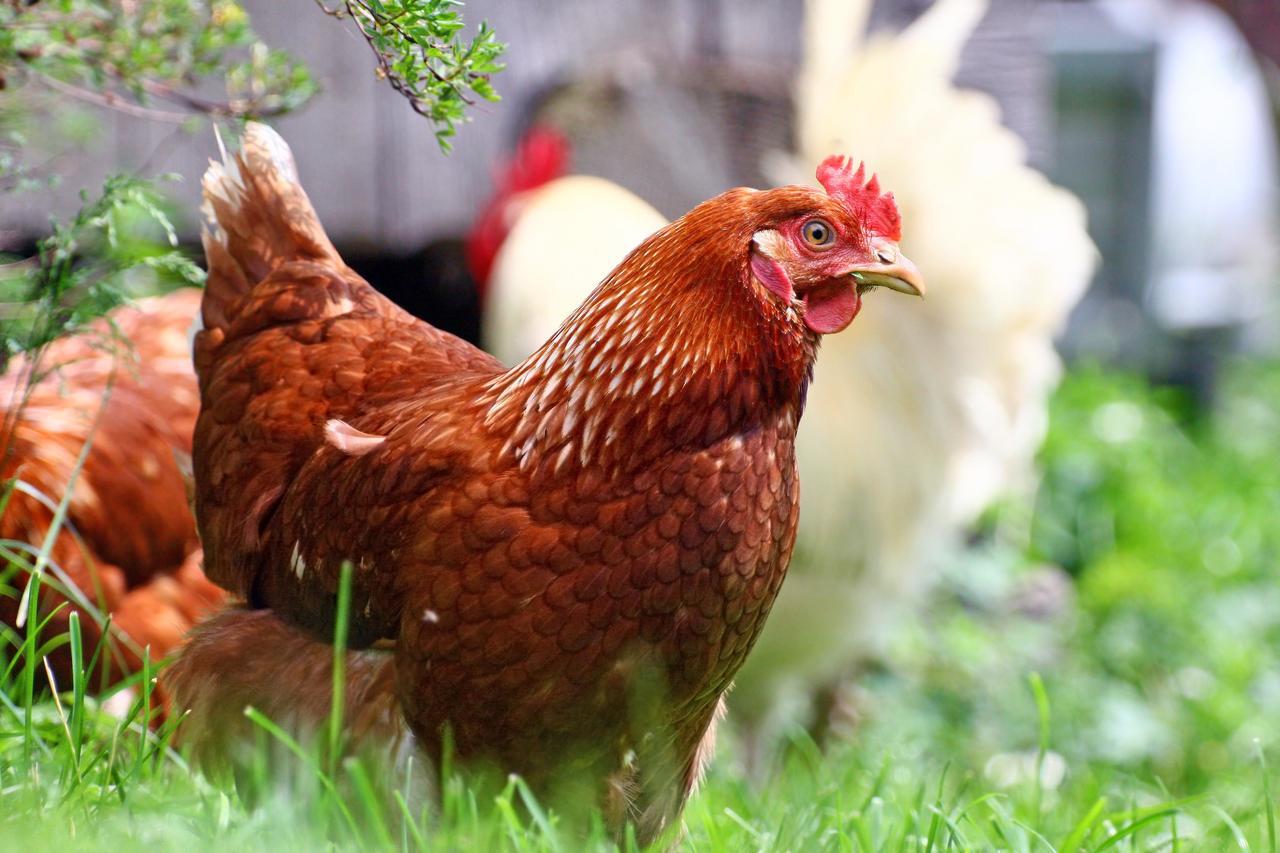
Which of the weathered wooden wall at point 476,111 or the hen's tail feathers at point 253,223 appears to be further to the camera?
the weathered wooden wall at point 476,111

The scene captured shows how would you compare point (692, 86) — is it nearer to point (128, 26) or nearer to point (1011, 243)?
point (1011, 243)

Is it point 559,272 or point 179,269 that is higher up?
point 179,269

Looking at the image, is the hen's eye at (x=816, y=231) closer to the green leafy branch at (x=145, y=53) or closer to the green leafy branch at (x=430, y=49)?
the green leafy branch at (x=430, y=49)

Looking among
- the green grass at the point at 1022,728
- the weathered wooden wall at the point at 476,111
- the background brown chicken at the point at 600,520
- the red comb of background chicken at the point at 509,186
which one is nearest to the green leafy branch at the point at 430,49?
the background brown chicken at the point at 600,520

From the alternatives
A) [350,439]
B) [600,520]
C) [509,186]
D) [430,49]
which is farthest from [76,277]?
[509,186]

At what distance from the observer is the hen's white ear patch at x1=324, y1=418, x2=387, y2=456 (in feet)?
7.45

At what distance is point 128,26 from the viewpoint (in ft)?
8.97

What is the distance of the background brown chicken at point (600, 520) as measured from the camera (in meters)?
2.03

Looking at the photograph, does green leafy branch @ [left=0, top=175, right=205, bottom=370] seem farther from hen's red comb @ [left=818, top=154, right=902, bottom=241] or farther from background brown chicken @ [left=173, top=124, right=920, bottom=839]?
hen's red comb @ [left=818, top=154, right=902, bottom=241]

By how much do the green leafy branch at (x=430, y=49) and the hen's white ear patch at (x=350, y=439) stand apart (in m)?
0.50

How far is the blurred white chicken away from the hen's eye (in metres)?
2.26

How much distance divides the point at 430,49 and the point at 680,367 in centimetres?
62

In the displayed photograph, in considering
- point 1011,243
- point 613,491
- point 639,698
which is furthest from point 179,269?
point 1011,243

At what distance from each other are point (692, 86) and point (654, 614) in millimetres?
3821
